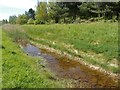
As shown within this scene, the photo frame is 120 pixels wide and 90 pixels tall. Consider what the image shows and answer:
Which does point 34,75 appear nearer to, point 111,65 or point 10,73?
point 10,73

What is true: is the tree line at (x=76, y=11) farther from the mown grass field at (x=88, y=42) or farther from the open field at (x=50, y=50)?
the open field at (x=50, y=50)

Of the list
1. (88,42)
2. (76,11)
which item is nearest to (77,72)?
(88,42)

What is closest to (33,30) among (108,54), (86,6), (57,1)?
(86,6)

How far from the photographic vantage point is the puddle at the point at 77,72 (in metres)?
19.3

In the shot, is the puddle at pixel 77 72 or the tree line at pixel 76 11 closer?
the puddle at pixel 77 72

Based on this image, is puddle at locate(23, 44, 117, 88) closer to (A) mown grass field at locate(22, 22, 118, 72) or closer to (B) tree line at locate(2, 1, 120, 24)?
(A) mown grass field at locate(22, 22, 118, 72)

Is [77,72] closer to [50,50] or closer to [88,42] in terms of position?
[88,42]

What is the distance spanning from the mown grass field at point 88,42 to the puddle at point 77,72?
3.27 feet

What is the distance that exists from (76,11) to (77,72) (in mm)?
40889

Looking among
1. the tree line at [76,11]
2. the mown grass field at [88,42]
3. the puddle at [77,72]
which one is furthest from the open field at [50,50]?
the tree line at [76,11]

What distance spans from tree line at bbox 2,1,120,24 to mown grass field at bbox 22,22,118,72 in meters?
10.0

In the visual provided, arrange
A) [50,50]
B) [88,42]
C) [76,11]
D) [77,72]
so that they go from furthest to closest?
[76,11], [50,50], [88,42], [77,72]

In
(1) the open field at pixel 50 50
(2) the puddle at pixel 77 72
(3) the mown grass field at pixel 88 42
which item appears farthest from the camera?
(3) the mown grass field at pixel 88 42

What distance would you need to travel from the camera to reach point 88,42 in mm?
30422
